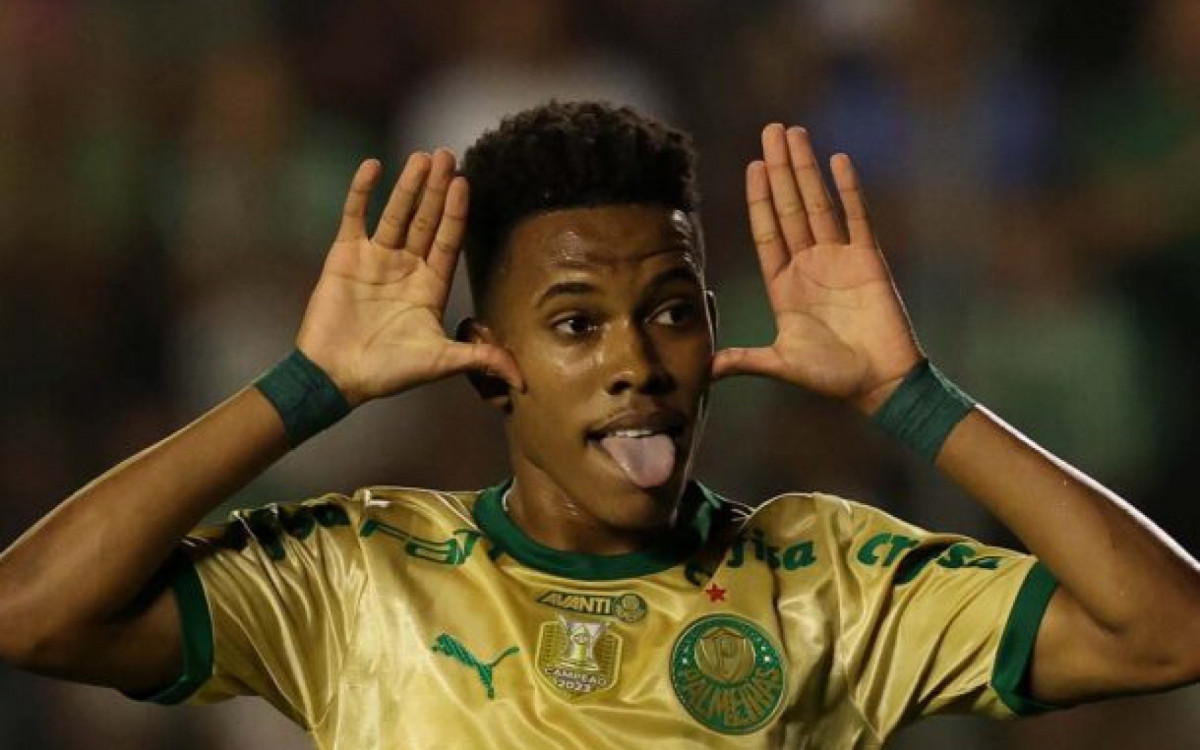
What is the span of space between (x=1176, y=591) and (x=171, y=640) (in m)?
1.40

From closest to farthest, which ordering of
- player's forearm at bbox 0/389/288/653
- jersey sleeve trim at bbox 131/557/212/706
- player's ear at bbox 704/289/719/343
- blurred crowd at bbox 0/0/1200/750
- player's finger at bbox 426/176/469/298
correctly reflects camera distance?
player's forearm at bbox 0/389/288/653 < jersey sleeve trim at bbox 131/557/212/706 < player's finger at bbox 426/176/469/298 < player's ear at bbox 704/289/719/343 < blurred crowd at bbox 0/0/1200/750

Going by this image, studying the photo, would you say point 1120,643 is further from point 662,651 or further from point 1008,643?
point 662,651

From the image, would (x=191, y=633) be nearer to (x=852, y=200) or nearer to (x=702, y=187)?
(x=852, y=200)

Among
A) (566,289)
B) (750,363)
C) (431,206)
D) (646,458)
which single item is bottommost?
(646,458)

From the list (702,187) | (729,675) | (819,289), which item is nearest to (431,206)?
(819,289)

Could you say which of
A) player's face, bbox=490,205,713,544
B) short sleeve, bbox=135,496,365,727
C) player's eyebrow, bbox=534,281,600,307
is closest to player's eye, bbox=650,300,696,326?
player's face, bbox=490,205,713,544

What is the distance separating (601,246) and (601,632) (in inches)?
22.3

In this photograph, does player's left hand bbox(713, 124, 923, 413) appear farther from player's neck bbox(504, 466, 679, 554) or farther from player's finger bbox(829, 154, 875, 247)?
player's neck bbox(504, 466, 679, 554)

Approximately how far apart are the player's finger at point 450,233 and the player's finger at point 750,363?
418 mm

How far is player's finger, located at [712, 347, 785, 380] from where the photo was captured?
119 inches

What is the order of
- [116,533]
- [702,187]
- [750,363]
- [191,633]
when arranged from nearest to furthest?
[116,533]
[191,633]
[750,363]
[702,187]

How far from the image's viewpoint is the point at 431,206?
3035 mm

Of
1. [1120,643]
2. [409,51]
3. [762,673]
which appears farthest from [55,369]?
[1120,643]

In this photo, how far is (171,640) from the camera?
2.91 metres
